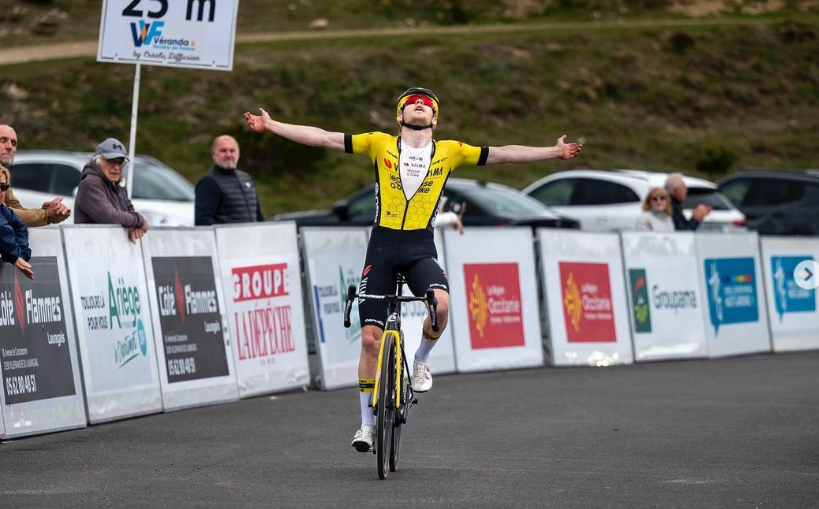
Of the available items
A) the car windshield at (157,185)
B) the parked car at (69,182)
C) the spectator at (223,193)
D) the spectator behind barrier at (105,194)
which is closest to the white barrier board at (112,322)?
the spectator behind barrier at (105,194)

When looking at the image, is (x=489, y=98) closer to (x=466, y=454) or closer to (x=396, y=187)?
(x=466, y=454)

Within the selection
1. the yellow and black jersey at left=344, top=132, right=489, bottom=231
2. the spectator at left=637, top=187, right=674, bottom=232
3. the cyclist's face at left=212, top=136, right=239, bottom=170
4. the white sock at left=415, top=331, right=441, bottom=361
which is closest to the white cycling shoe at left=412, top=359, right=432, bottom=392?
the white sock at left=415, top=331, right=441, bottom=361

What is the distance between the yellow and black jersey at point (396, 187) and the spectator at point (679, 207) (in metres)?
10.8

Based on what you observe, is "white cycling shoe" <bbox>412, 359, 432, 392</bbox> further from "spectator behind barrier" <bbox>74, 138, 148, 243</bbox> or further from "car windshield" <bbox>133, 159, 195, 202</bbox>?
"car windshield" <bbox>133, 159, 195, 202</bbox>

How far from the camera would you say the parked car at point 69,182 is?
21625 millimetres

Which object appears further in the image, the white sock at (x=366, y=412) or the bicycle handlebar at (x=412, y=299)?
the white sock at (x=366, y=412)

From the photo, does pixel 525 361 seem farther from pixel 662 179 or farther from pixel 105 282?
pixel 662 179

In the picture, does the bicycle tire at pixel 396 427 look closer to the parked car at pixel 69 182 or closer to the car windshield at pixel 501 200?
the parked car at pixel 69 182

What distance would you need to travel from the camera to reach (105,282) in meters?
11.9

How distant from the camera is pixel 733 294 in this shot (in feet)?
65.7

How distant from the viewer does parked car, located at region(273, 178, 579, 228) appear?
22.1 meters

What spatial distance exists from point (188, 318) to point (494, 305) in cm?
481

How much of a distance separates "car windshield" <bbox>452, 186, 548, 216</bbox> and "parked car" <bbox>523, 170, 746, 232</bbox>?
6.32ft

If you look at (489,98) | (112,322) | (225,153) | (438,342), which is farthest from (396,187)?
(489,98)
